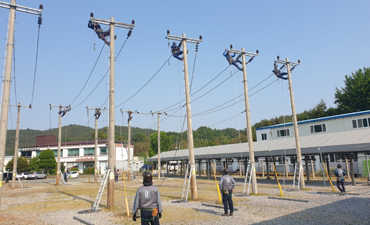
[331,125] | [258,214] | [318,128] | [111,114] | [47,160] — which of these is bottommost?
[258,214]

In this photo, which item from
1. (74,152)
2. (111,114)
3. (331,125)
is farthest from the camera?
(74,152)

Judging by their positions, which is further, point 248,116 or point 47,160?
point 47,160

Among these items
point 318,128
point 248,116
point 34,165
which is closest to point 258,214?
point 248,116

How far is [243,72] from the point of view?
775 inches

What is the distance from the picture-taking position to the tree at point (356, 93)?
1922 inches

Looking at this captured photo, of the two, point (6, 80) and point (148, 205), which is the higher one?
point (6, 80)

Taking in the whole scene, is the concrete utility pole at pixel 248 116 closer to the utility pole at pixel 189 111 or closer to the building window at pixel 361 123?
the utility pole at pixel 189 111

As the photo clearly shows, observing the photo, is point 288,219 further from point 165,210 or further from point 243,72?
point 243,72

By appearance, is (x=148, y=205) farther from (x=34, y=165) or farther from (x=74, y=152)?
(x=74, y=152)

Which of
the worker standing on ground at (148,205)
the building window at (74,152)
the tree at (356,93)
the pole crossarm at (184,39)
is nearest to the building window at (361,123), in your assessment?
the tree at (356,93)

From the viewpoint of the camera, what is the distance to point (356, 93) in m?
50.4

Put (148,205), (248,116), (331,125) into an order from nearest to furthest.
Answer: (148,205) → (248,116) → (331,125)

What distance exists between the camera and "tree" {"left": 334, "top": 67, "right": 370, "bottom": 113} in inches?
1922

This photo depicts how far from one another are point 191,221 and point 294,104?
14.0 meters
